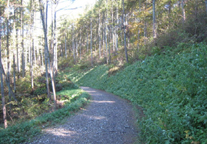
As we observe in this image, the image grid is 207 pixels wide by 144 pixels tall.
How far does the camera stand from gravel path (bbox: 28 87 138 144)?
15.8ft

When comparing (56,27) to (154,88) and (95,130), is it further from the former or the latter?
(95,130)

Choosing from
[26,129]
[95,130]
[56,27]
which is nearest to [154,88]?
[95,130]

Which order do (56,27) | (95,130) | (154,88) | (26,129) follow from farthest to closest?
(56,27) < (154,88) < (95,130) < (26,129)

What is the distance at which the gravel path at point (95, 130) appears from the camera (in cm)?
481

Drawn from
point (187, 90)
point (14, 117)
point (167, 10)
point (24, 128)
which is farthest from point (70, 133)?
point (167, 10)

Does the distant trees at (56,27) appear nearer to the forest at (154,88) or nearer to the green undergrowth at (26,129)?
the forest at (154,88)

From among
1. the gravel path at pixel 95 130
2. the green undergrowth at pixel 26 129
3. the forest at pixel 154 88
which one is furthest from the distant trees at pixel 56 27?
the gravel path at pixel 95 130

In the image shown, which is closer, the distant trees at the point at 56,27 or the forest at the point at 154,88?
the forest at the point at 154,88

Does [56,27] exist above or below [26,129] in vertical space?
above

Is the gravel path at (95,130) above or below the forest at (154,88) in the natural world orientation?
below

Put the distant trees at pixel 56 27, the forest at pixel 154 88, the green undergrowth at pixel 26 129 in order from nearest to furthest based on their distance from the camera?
the forest at pixel 154 88 < the green undergrowth at pixel 26 129 < the distant trees at pixel 56 27

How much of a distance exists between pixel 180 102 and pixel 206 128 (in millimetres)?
1876

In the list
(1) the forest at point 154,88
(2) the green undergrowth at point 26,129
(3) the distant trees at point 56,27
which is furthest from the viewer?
(3) the distant trees at point 56,27

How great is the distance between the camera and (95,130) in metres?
5.57
